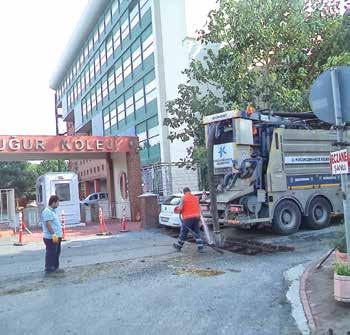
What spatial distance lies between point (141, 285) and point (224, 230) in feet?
23.5

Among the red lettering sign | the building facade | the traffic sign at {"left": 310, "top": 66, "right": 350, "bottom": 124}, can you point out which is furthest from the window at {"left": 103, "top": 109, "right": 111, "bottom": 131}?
the traffic sign at {"left": 310, "top": 66, "right": 350, "bottom": 124}

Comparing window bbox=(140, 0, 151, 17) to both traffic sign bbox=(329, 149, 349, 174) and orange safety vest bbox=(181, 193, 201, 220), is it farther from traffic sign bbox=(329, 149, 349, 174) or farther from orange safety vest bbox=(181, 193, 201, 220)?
traffic sign bbox=(329, 149, 349, 174)

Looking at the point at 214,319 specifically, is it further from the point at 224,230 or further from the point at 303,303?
the point at 224,230

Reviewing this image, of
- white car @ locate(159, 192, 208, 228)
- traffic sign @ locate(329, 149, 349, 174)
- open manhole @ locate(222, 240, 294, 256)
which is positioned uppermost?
traffic sign @ locate(329, 149, 349, 174)

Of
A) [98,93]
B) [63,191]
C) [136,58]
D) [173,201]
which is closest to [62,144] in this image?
[63,191]

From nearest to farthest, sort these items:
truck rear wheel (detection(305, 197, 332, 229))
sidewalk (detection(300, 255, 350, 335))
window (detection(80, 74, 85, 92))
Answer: sidewalk (detection(300, 255, 350, 335))
truck rear wheel (detection(305, 197, 332, 229))
window (detection(80, 74, 85, 92))

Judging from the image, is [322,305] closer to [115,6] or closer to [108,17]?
[115,6]

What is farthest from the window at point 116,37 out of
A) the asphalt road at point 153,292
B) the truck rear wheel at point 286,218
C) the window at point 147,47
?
the asphalt road at point 153,292

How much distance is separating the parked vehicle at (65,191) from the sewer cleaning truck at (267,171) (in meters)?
9.38

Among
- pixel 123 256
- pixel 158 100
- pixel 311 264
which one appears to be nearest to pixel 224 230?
pixel 123 256

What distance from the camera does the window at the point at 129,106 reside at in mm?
31903

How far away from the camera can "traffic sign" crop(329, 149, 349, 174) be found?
230 inches

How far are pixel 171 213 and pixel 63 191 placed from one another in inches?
307

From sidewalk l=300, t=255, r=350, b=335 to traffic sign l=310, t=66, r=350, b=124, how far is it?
88.2 inches
